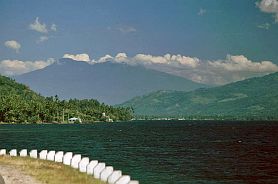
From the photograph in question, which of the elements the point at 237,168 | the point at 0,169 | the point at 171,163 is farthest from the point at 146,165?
the point at 0,169

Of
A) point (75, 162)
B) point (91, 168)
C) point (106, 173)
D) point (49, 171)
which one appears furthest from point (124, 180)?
point (75, 162)

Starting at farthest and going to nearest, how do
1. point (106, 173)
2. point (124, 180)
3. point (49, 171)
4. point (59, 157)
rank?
point (59, 157)
point (49, 171)
point (106, 173)
point (124, 180)

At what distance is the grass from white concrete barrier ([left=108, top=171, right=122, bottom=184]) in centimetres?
184

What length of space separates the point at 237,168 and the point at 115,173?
55.7 meters

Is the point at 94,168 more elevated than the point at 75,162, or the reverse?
the point at 75,162

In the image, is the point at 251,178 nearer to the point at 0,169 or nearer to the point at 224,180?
the point at 224,180

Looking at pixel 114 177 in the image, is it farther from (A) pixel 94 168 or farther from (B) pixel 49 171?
(B) pixel 49 171

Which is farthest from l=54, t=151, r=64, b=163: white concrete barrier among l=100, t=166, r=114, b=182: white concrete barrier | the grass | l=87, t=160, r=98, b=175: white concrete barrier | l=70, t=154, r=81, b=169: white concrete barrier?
l=100, t=166, r=114, b=182: white concrete barrier

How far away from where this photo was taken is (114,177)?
121 feet

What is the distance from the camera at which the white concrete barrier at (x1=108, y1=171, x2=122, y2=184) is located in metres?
36.3

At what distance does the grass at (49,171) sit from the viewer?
1585 inches

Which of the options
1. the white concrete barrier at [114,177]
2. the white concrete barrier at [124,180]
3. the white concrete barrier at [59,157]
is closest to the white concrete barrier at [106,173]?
the white concrete barrier at [114,177]

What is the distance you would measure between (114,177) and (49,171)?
10.3 metres

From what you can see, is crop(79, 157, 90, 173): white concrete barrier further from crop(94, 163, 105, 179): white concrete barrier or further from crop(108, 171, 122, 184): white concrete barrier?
crop(108, 171, 122, 184): white concrete barrier
